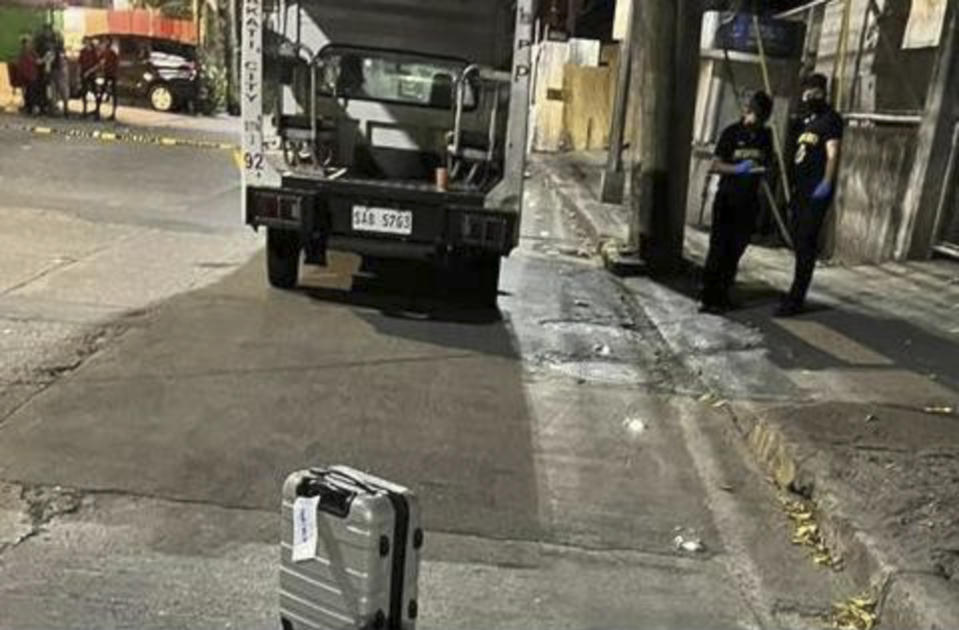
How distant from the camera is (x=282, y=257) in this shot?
9.32m

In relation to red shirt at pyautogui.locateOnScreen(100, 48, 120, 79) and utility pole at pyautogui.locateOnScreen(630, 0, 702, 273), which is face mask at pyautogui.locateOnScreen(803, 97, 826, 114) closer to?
utility pole at pyautogui.locateOnScreen(630, 0, 702, 273)

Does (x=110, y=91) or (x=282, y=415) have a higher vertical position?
(x=282, y=415)

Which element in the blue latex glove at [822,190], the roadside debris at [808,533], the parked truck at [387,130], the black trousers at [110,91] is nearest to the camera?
the roadside debris at [808,533]

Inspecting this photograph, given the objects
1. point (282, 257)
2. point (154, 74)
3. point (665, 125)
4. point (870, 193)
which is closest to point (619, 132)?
point (870, 193)

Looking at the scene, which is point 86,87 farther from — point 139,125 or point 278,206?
point 278,206

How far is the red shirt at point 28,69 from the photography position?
95.8 ft

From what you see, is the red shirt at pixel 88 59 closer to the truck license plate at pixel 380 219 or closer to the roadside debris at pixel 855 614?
the truck license plate at pixel 380 219

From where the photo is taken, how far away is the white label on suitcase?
240 cm

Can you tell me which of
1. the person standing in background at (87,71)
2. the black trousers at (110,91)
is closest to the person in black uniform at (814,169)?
the black trousers at (110,91)

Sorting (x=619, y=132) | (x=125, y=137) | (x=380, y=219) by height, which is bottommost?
(x=125, y=137)

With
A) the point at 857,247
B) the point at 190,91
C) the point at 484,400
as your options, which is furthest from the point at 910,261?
the point at 190,91

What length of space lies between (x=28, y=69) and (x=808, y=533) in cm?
2884

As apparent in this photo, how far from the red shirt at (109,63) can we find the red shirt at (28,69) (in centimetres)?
176

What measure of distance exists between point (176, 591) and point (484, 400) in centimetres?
297
